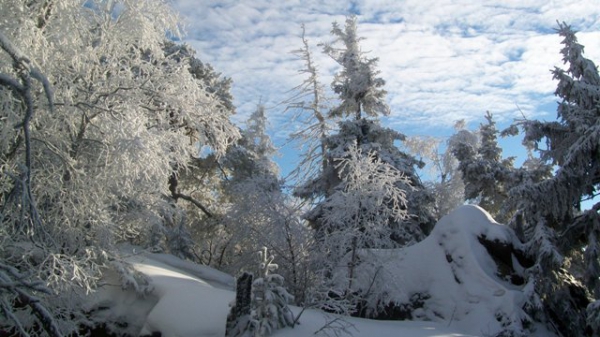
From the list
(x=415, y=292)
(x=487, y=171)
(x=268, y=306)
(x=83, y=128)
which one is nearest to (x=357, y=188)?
(x=415, y=292)

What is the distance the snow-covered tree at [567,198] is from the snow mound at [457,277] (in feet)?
2.59

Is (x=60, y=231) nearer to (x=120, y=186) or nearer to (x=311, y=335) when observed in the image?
(x=120, y=186)

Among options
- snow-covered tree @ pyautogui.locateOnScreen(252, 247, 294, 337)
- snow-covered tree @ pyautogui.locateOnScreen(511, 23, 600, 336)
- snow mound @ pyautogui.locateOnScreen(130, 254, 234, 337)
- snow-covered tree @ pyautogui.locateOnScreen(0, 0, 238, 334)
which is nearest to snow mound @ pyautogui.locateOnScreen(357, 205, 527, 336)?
snow-covered tree @ pyautogui.locateOnScreen(511, 23, 600, 336)

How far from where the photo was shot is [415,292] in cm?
1204

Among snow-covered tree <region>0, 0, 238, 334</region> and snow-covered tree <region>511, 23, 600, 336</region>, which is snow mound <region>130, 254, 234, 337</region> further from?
snow-covered tree <region>511, 23, 600, 336</region>

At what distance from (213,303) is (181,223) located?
8.40 m

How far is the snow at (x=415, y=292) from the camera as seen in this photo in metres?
8.12

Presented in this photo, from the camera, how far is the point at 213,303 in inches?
340

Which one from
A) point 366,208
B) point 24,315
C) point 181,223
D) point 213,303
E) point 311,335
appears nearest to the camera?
point 311,335

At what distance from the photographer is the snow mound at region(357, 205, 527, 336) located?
10.7 metres

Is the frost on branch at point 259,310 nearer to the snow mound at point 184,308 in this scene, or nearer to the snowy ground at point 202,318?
the snowy ground at point 202,318

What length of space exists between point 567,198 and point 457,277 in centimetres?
329

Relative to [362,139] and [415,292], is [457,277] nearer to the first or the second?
[415,292]

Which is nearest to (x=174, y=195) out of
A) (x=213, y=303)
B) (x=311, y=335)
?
(x=213, y=303)
